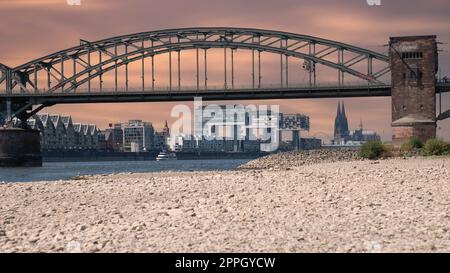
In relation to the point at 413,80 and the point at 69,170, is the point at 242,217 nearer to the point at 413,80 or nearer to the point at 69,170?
the point at 413,80

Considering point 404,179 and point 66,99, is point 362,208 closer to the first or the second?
point 404,179

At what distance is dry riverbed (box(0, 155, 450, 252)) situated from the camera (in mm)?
17000

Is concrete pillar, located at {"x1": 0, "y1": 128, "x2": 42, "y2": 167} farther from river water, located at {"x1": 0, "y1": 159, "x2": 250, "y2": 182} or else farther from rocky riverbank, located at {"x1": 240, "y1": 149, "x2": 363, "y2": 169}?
rocky riverbank, located at {"x1": 240, "y1": 149, "x2": 363, "y2": 169}

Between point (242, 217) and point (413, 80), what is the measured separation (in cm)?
7770

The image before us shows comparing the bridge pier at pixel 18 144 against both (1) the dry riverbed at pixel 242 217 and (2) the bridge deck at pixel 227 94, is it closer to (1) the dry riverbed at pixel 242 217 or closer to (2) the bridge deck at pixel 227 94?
(2) the bridge deck at pixel 227 94

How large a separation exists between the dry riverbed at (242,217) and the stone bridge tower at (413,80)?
63.3 meters

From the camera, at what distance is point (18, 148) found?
4889 inches

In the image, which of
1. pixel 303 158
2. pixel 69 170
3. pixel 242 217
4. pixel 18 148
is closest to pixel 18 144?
pixel 18 148

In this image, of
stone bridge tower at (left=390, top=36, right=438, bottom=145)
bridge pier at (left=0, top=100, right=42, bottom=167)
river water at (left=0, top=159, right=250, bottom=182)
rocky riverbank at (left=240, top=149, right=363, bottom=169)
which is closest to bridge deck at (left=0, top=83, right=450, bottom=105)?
stone bridge tower at (left=390, top=36, right=438, bottom=145)

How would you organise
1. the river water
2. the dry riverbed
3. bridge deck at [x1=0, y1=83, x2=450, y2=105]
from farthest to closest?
bridge deck at [x1=0, y1=83, x2=450, y2=105] → the river water → the dry riverbed

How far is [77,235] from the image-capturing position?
62.3 feet

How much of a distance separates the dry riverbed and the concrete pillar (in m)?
93.4
